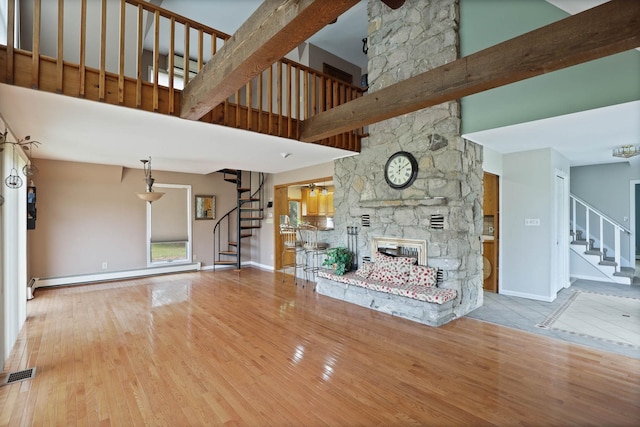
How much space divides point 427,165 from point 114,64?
208 inches

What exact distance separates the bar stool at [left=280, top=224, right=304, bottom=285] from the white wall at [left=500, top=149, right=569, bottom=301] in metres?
3.80

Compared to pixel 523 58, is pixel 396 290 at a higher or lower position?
lower

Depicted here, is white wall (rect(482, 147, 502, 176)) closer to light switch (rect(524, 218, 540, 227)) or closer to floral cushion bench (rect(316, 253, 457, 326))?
light switch (rect(524, 218, 540, 227))

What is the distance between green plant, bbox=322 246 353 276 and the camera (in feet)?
16.3

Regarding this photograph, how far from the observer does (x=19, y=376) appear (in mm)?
2559

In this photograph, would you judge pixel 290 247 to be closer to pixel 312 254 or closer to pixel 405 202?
pixel 312 254

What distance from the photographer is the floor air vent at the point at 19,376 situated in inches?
97.8

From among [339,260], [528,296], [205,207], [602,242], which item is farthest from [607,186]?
[205,207]

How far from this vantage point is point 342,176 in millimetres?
5570

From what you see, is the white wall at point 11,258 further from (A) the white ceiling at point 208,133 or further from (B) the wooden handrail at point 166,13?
(B) the wooden handrail at point 166,13

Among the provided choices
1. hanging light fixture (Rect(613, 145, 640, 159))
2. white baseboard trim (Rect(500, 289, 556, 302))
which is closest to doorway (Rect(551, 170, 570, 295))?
white baseboard trim (Rect(500, 289, 556, 302))

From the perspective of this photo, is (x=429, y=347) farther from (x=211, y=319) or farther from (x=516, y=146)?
(x=516, y=146)

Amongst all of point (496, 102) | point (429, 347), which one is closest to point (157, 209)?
point (429, 347)

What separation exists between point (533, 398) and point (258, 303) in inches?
140
